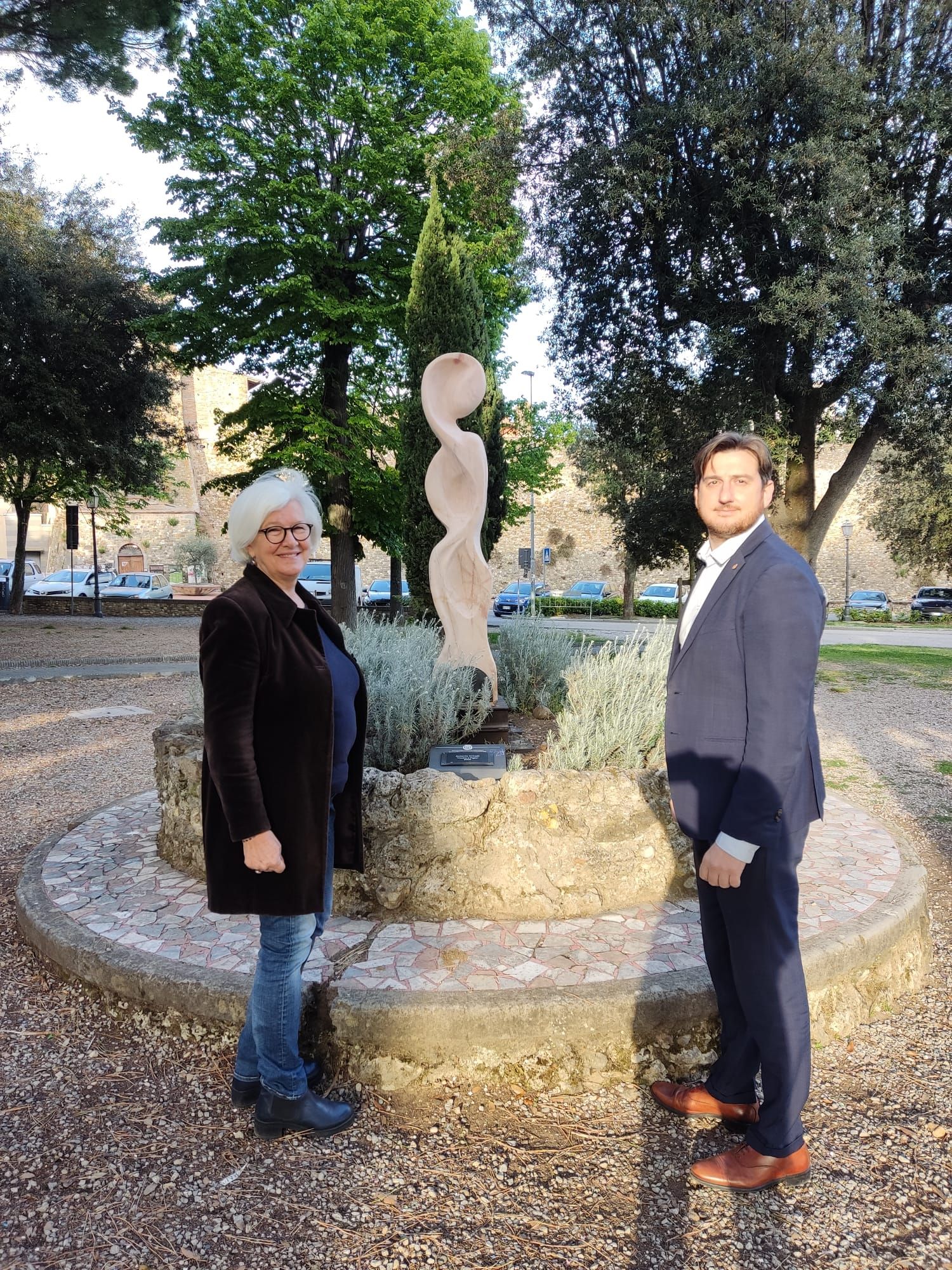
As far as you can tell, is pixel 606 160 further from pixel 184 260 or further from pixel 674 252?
pixel 184 260

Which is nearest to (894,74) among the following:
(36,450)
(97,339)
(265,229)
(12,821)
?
(265,229)

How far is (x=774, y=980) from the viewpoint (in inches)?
79.6

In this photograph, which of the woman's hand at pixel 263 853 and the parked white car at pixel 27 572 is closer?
the woman's hand at pixel 263 853

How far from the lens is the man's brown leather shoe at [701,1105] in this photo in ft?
7.69

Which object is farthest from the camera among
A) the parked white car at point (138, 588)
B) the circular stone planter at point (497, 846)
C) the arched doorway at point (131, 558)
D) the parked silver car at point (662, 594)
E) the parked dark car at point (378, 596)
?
the arched doorway at point (131, 558)

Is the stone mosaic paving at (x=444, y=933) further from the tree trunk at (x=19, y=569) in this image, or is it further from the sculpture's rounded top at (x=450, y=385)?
the tree trunk at (x=19, y=569)

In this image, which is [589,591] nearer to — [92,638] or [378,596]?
[378,596]

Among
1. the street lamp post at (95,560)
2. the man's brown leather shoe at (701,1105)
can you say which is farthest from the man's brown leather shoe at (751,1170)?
the street lamp post at (95,560)

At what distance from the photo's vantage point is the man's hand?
1925 millimetres

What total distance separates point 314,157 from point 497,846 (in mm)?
14954

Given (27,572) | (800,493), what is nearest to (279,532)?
(800,493)

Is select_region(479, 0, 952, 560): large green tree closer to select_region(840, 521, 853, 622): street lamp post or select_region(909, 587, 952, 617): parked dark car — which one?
select_region(840, 521, 853, 622): street lamp post

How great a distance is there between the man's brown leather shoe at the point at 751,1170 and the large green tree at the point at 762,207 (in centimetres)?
887

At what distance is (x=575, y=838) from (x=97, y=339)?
16.1 metres
